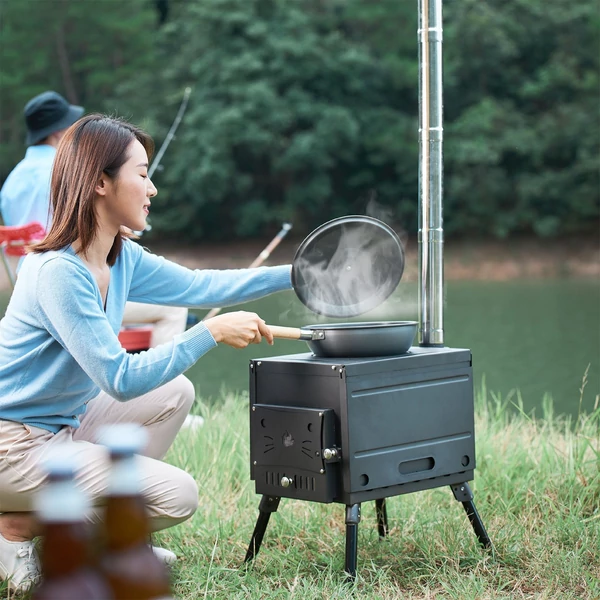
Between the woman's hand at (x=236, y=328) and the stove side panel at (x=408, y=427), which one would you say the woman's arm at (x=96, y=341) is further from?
the stove side panel at (x=408, y=427)

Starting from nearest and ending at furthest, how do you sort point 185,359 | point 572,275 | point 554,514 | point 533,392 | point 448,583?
point 185,359 < point 448,583 < point 554,514 < point 533,392 < point 572,275

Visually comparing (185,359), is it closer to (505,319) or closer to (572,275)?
(505,319)

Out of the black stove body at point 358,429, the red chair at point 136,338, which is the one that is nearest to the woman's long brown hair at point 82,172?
the black stove body at point 358,429

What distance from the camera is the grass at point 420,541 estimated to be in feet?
6.64

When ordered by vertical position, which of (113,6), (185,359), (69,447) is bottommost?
(69,447)

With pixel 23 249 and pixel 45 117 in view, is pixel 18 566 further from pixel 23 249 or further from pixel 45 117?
pixel 45 117

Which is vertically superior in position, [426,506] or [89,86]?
[89,86]

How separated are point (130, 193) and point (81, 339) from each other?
0.34 metres

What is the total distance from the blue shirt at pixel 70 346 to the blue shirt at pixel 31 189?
1636 mm

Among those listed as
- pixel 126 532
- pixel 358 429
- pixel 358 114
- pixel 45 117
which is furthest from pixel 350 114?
pixel 126 532

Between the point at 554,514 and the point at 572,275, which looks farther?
the point at 572,275

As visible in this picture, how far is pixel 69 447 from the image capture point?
1.95m

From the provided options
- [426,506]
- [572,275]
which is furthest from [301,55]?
[426,506]

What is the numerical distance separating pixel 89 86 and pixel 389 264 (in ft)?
73.1
